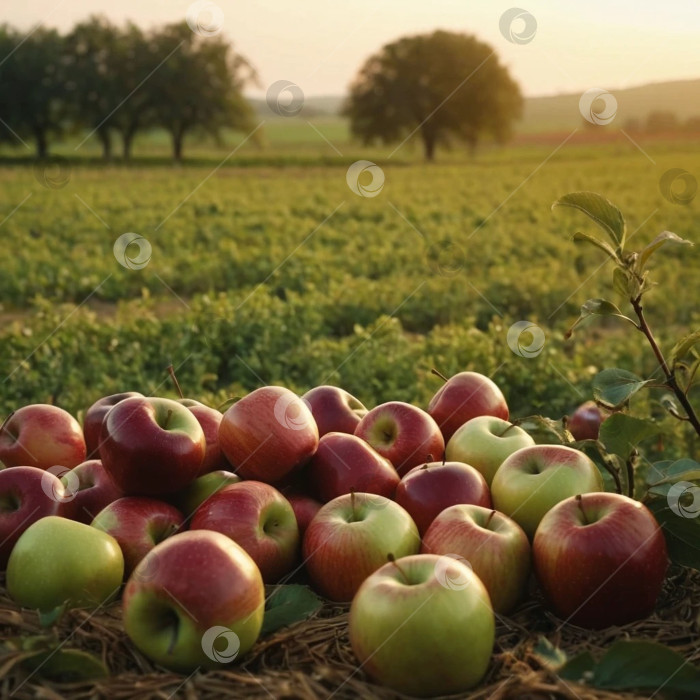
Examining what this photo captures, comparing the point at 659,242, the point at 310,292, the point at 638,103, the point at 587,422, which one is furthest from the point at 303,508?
the point at 638,103

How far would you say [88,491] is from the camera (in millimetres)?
2352

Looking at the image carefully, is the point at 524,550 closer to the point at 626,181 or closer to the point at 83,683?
the point at 83,683

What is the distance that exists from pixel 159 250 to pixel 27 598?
13291 millimetres

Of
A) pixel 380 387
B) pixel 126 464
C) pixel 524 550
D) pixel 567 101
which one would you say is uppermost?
pixel 567 101

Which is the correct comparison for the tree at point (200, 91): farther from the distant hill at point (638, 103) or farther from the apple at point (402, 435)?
the apple at point (402, 435)

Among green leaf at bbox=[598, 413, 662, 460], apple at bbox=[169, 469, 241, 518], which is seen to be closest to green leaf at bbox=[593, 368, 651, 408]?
green leaf at bbox=[598, 413, 662, 460]

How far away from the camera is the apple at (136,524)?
2098 mm

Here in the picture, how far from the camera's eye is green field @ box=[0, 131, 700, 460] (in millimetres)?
6664

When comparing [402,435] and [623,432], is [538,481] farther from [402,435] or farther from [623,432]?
[402,435]

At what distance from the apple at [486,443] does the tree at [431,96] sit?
191ft

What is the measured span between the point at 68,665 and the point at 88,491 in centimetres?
75

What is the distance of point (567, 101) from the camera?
222 ft

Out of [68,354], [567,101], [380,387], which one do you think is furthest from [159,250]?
[567,101]

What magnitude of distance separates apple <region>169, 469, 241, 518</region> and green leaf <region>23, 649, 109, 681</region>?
2.18ft
